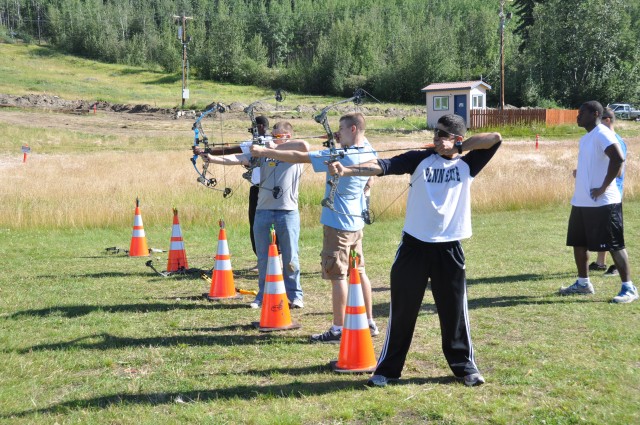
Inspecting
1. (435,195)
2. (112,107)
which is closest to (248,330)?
(435,195)

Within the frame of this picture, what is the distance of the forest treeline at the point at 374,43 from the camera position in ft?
243

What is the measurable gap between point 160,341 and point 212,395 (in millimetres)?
1769

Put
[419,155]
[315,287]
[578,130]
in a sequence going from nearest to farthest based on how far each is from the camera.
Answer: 1. [419,155]
2. [315,287]
3. [578,130]

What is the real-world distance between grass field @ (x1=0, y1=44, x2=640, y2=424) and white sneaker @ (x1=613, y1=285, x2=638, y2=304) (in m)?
0.14

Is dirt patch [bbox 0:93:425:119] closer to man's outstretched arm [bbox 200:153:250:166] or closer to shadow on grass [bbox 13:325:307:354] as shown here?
man's outstretched arm [bbox 200:153:250:166]

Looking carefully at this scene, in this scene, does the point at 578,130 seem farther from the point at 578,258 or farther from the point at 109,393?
the point at 109,393

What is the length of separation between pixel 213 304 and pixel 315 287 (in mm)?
1625

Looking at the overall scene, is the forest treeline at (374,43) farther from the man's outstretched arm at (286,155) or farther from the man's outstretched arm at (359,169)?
the man's outstretched arm at (359,169)

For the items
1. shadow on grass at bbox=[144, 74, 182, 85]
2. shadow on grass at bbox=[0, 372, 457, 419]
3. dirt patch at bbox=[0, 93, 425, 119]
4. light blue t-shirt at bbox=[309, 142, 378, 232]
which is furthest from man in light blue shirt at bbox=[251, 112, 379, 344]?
shadow on grass at bbox=[144, 74, 182, 85]

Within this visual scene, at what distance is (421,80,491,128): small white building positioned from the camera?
53625 mm

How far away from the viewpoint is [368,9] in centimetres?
14488

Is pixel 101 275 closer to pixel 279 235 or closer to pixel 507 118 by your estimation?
pixel 279 235

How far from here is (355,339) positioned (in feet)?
19.4

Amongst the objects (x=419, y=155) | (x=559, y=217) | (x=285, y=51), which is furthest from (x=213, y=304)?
(x=285, y=51)
